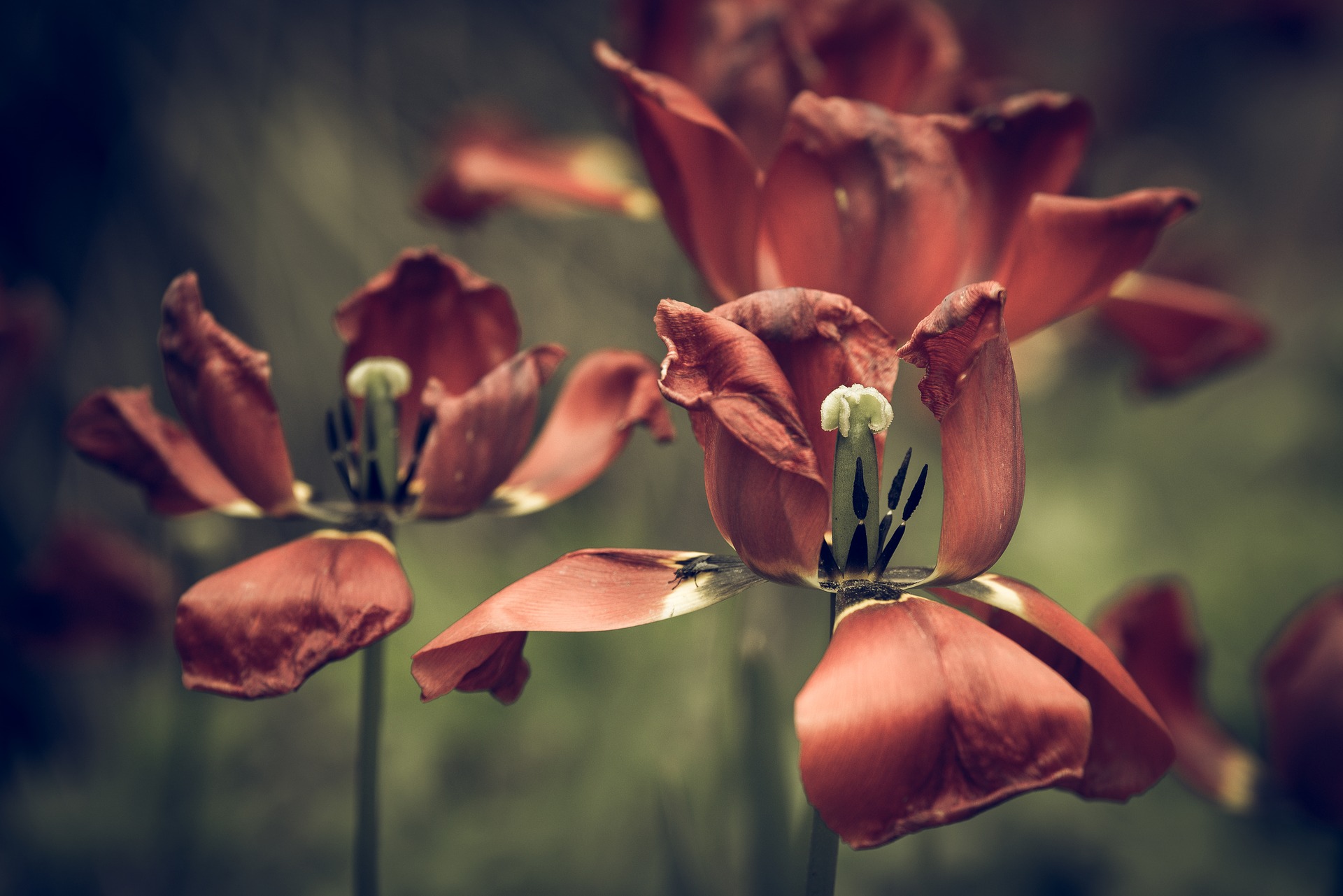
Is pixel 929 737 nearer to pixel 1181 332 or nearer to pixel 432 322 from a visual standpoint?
pixel 432 322

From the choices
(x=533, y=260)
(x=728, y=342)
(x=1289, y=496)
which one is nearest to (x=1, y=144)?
(x=533, y=260)

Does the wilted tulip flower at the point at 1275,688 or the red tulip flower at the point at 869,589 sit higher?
the red tulip flower at the point at 869,589

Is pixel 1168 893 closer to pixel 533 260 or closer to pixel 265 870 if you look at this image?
pixel 265 870

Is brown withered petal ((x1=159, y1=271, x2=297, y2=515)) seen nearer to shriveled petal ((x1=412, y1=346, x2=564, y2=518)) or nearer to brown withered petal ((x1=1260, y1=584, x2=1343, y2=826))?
shriveled petal ((x1=412, y1=346, x2=564, y2=518))

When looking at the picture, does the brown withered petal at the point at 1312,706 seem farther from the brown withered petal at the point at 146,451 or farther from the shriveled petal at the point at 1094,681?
the brown withered petal at the point at 146,451

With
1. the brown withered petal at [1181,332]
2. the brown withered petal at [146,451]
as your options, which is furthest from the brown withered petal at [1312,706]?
the brown withered petal at [146,451]

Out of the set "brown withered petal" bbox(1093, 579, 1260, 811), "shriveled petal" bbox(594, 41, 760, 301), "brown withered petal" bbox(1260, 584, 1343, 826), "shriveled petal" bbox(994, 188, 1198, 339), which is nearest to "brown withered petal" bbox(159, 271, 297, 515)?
"shriveled petal" bbox(594, 41, 760, 301)
